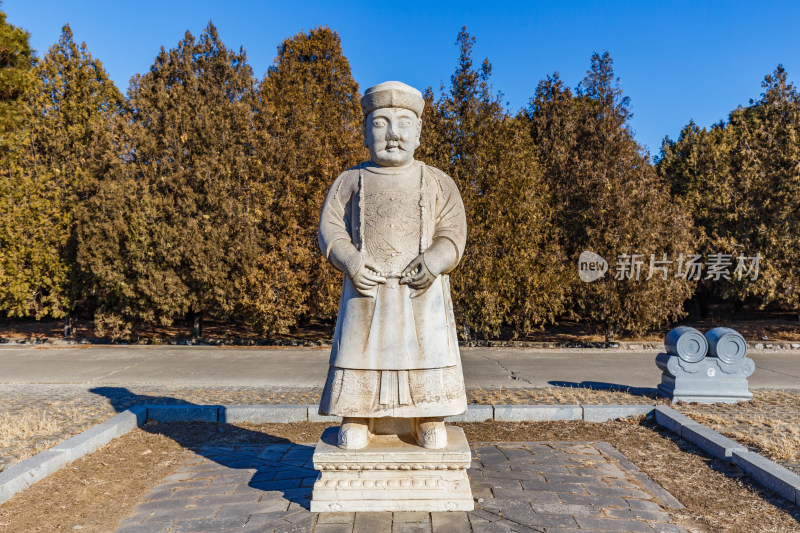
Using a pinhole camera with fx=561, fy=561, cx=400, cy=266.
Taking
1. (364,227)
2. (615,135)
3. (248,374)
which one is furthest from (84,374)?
(615,135)

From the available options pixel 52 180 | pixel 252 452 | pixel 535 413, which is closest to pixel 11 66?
pixel 52 180

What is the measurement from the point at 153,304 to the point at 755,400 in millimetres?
12880

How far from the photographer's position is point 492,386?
9.20m

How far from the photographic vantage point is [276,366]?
11.4 metres

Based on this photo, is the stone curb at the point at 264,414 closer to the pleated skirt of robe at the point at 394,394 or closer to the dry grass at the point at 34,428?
the dry grass at the point at 34,428

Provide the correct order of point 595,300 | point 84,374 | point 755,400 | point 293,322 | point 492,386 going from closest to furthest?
point 755,400
point 492,386
point 84,374
point 293,322
point 595,300

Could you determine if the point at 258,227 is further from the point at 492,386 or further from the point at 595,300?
the point at 595,300

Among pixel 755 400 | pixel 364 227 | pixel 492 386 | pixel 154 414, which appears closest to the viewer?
pixel 364 227

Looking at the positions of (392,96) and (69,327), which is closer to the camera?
(392,96)

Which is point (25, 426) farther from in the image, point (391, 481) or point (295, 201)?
point (295, 201)

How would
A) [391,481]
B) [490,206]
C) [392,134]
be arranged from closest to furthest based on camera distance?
1. [391,481]
2. [392,134]
3. [490,206]

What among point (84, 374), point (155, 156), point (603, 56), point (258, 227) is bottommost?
point (84, 374)

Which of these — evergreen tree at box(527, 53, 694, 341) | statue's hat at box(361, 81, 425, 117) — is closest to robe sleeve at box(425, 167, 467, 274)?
statue's hat at box(361, 81, 425, 117)

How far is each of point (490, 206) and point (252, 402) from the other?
8326 millimetres
